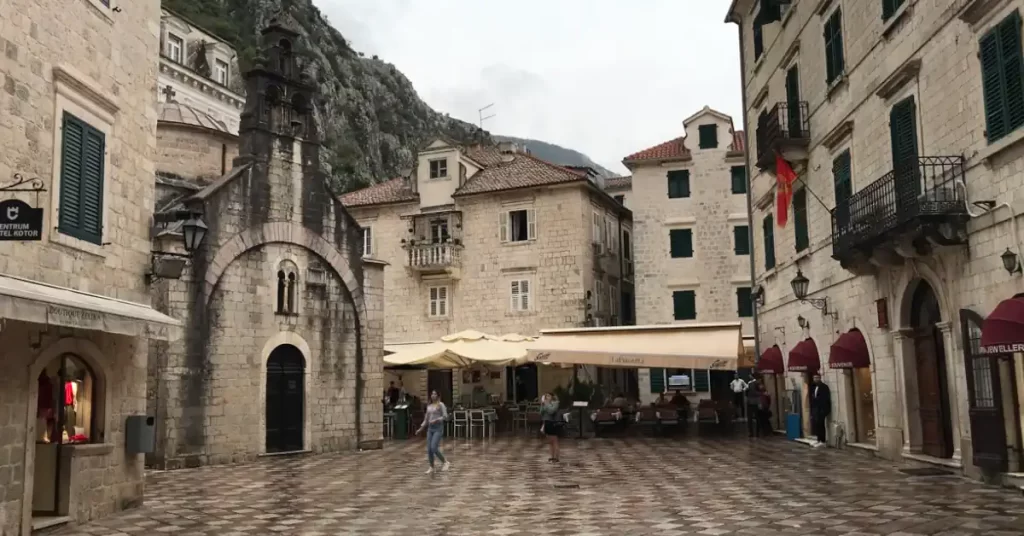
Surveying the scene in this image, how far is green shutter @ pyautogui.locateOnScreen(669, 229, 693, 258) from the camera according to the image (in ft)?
113

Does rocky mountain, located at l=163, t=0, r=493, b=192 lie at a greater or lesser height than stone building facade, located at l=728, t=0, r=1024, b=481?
greater

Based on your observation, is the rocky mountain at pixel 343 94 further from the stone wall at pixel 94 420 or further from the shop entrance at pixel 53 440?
the shop entrance at pixel 53 440

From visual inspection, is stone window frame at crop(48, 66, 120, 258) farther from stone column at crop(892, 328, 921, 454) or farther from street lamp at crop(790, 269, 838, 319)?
street lamp at crop(790, 269, 838, 319)

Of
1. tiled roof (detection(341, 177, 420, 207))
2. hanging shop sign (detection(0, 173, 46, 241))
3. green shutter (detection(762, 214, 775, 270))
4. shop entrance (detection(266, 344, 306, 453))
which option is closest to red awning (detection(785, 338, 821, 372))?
green shutter (detection(762, 214, 775, 270))

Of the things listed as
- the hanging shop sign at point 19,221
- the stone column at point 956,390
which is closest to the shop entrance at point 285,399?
the hanging shop sign at point 19,221

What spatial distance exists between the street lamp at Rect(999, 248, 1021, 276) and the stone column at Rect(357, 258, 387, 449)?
15114mm

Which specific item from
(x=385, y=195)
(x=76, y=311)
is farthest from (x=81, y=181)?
(x=385, y=195)

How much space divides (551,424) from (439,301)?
655 inches

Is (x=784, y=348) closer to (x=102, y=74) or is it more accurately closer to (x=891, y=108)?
(x=891, y=108)

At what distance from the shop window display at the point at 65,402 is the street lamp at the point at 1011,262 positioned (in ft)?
40.8

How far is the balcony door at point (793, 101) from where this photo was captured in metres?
19.6

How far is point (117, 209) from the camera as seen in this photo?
456 inches

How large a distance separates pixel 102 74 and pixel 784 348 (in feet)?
57.9

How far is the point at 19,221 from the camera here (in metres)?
8.13
